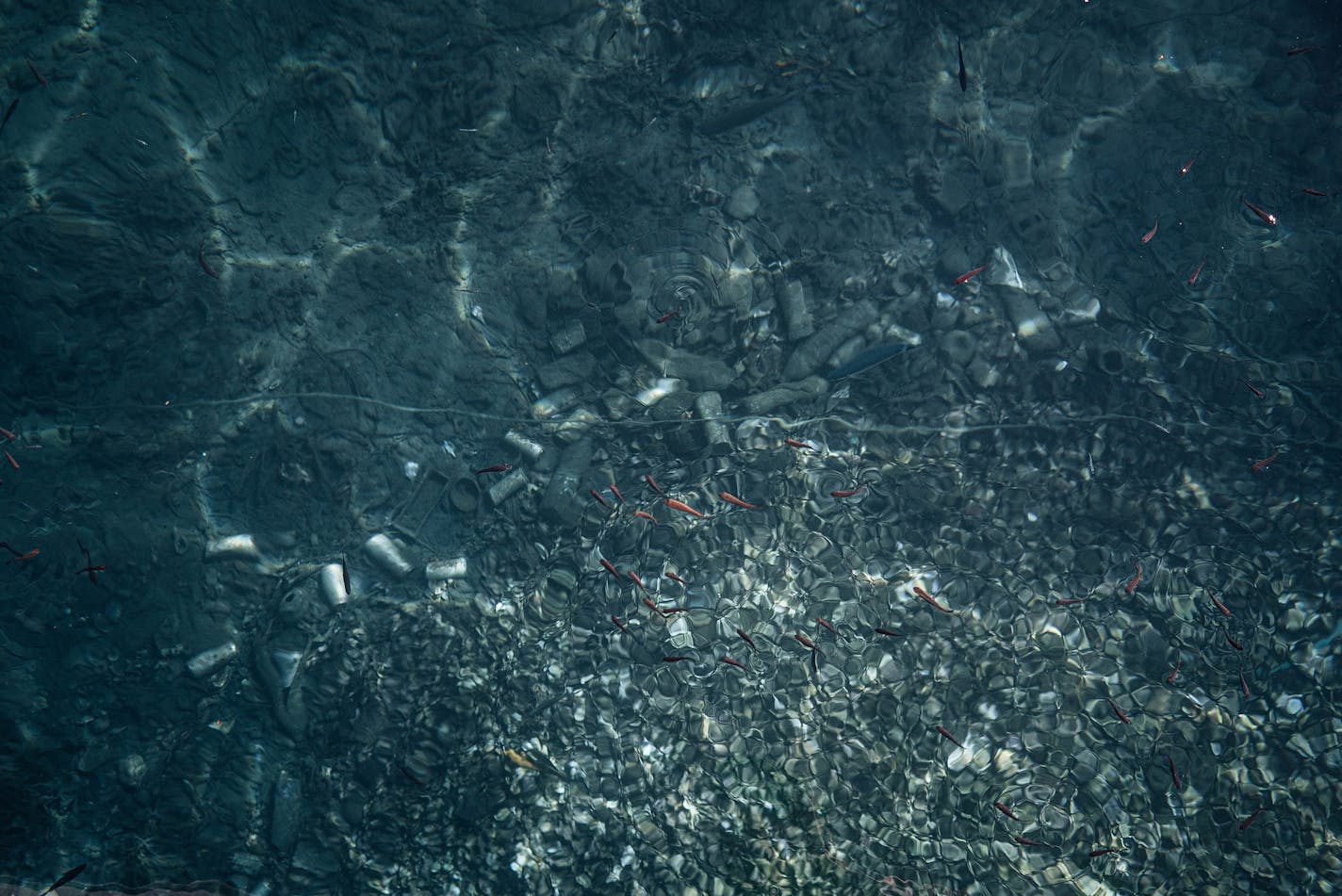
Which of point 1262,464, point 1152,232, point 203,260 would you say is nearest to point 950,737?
point 1262,464

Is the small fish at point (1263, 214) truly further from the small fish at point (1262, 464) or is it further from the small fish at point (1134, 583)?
the small fish at point (1134, 583)

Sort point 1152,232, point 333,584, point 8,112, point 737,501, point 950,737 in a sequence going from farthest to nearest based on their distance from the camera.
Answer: point 1152,232, point 333,584, point 737,501, point 8,112, point 950,737

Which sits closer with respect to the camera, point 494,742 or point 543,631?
point 494,742

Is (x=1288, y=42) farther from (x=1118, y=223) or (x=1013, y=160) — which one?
(x=1013, y=160)

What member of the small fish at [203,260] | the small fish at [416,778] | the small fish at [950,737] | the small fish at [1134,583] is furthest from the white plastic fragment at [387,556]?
the small fish at [1134,583]

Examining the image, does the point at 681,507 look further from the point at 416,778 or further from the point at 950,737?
the point at 416,778

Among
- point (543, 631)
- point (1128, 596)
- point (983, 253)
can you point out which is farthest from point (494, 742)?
point (983, 253)
